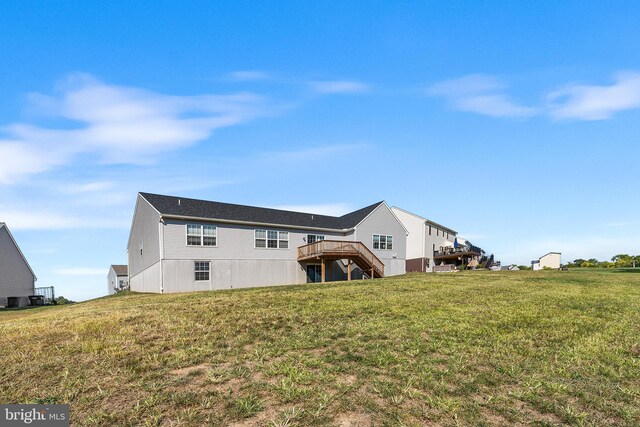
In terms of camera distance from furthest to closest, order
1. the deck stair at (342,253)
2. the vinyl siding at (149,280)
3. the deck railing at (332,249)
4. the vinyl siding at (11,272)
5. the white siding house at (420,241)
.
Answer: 1. the white siding house at (420,241)
2. the vinyl siding at (11,272)
3. the deck stair at (342,253)
4. the deck railing at (332,249)
5. the vinyl siding at (149,280)

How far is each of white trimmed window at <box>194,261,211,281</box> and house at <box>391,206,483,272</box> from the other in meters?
25.8

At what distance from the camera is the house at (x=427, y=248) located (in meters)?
42.2

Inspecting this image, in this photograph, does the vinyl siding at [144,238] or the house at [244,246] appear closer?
the house at [244,246]

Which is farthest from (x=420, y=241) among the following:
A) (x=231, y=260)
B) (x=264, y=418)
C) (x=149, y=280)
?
(x=264, y=418)

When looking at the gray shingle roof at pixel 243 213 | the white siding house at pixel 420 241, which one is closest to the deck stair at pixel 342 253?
the gray shingle roof at pixel 243 213

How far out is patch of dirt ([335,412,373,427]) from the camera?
3.67 meters

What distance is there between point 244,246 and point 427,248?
84.5ft

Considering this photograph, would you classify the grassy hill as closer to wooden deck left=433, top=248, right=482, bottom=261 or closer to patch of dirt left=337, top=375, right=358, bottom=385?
patch of dirt left=337, top=375, right=358, bottom=385

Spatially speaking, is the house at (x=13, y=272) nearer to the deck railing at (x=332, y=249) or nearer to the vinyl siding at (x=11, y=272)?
the vinyl siding at (x=11, y=272)

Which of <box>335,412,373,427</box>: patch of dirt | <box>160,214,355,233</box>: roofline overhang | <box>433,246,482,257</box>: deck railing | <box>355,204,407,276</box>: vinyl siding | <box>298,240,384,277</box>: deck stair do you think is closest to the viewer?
<box>335,412,373,427</box>: patch of dirt

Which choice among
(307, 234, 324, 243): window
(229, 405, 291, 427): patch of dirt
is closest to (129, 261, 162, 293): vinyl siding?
(307, 234, 324, 243): window

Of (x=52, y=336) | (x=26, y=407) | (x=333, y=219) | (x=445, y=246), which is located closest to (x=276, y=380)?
(x=26, y=407)

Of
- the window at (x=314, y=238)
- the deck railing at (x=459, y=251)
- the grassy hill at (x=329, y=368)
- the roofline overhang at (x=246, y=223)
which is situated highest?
the roofline overhang at (x=246, y=223)

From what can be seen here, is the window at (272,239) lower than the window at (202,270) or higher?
higher
